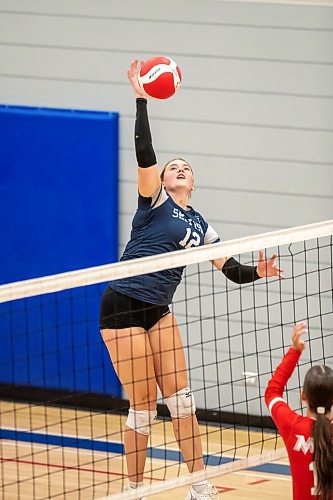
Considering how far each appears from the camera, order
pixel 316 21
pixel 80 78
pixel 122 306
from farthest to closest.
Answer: pixel 80 78 < pixel 316 21 < pixel 122 306

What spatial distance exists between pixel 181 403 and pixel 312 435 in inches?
68.8

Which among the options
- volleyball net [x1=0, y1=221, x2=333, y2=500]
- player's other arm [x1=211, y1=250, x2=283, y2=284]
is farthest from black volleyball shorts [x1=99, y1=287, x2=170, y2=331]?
volleyball net [x1=0, y1=221, x2=333, y2=500]

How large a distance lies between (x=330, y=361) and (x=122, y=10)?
3066 mm

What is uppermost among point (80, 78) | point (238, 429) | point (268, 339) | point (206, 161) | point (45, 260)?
point (80, 78)

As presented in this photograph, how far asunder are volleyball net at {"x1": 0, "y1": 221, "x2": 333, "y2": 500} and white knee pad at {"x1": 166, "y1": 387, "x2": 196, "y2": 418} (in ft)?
3.64

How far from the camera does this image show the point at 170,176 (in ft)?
24.1

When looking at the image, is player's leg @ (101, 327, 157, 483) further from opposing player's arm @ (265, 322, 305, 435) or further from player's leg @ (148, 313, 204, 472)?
opposing player's arm @ (265, 322, 305, 435)

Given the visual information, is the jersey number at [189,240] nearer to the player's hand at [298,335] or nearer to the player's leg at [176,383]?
the player's leg at [176,383]

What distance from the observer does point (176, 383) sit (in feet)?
23.3

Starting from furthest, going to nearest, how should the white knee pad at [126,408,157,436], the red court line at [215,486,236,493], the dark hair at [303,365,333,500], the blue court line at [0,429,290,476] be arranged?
1. the blue court line at [0,429,290,476]
2. the red court line at [215,486,236,493]
3. the white knee pad at [126,408,157,436]
4. the dark hair at [303,365,333,500]

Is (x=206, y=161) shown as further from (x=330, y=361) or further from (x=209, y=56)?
(x=330, y=361)

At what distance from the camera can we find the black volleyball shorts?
700cm

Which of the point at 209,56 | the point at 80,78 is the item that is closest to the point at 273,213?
the point at 209,56

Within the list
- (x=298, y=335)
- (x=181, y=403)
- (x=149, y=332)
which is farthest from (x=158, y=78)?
(x=298, y=335)
